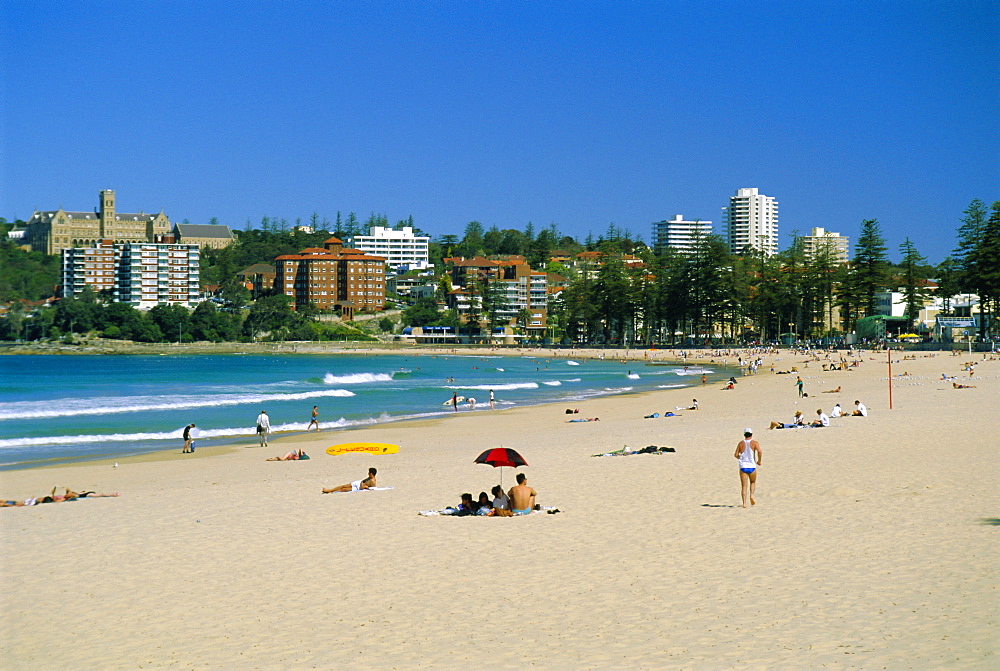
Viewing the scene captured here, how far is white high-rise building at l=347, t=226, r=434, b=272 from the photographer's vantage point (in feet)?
584

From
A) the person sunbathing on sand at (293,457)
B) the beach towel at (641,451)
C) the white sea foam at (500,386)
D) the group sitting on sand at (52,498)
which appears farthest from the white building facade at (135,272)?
the beach towel at (641,451)

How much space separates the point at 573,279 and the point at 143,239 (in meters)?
100

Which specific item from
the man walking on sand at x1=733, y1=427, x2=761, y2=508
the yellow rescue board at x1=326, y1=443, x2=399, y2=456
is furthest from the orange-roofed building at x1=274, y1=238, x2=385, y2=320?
the man walking on sand at x1=733, y1=427, x2=761, y2=508

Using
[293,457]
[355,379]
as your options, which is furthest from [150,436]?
[355,379]

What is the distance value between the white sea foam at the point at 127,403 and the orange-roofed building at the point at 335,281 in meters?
93.5

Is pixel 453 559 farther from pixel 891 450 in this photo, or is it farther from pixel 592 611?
pixel 891 450

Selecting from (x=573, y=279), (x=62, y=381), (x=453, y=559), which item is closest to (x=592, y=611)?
(x=453, y=559)

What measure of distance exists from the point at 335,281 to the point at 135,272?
31.9 metres

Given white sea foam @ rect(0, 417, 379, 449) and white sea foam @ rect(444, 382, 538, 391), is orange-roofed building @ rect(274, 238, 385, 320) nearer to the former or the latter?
white sea foam @ rect(444, 382, 538, 391)

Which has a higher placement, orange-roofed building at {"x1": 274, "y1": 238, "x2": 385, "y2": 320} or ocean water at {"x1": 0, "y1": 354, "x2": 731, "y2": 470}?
orange-roofed building at {"x1": 274, "y1": 238, "x2": 385, "y2": 320}

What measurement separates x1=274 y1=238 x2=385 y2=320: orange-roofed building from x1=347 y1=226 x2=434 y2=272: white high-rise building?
4013cm

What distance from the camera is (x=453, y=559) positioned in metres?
8.38

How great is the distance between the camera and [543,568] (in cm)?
801

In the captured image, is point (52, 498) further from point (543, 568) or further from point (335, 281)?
point (335, 281)
